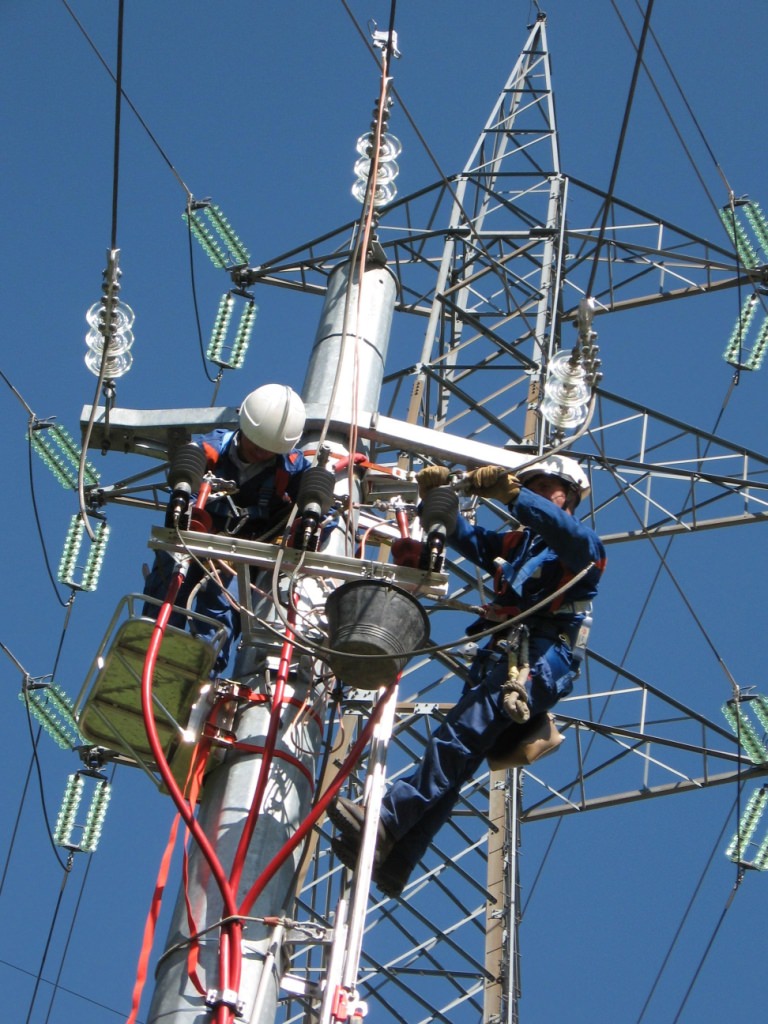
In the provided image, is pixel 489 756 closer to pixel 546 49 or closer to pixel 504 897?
pixel 504 897

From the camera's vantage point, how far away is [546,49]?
20781 mm

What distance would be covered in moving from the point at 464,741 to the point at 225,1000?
7.98ft

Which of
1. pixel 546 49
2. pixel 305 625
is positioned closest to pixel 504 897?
pixel 305 625

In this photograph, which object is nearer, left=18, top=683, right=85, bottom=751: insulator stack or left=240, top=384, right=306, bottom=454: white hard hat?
left=240, top=384, right=306, bottom=454: white hard hat

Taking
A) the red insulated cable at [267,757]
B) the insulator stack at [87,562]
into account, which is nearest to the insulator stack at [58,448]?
the insulator stack at [87,562]

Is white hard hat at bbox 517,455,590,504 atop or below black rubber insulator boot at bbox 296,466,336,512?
atop

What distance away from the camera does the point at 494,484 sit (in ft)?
29.3

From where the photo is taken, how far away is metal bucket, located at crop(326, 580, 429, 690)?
787cm

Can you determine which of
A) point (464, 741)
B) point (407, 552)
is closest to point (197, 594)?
point (407, 552)

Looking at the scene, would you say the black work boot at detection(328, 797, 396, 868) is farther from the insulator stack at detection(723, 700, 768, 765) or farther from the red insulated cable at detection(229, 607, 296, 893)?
the insulator stack at detection(723, 700, 768, 765)

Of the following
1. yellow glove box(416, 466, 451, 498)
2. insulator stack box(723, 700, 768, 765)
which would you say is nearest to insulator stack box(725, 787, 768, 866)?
insulator stack box(723, 700, 768, 765)

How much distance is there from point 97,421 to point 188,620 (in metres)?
1.48

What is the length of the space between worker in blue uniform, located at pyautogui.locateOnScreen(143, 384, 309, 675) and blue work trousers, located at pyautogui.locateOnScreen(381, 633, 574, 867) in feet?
4.23

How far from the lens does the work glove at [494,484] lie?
29.2 feet
